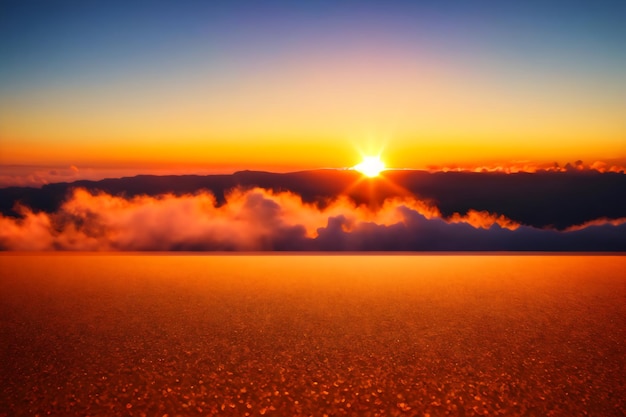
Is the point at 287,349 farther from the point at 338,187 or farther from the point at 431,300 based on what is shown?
the point at 338,187

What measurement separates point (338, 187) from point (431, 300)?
13515mm

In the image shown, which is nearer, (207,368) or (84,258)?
(207,368)

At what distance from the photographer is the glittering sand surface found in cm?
284

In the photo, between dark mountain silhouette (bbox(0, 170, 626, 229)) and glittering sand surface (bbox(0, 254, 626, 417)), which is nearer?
glittering sand surface (bbox(0, 254, 626, 417))

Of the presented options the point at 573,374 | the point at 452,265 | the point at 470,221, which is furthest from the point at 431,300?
the point at 470,221

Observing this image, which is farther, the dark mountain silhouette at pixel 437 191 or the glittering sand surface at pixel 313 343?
the dark mountain silhouette at pixel 437 191

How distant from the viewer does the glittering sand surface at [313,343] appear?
9.32 ft

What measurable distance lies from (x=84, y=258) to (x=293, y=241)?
5.31 meters

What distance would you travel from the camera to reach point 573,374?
324 cm

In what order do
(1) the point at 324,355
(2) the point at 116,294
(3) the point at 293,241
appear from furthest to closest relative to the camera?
(3) the point at 293,241, (2) the point at 116,294, (1) the point at 324,355

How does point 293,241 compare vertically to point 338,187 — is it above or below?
below

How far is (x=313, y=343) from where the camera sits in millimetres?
3893

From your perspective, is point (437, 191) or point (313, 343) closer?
point (313, 343)

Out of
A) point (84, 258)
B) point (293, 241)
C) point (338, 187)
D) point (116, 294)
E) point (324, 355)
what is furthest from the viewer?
point (338, 187)
